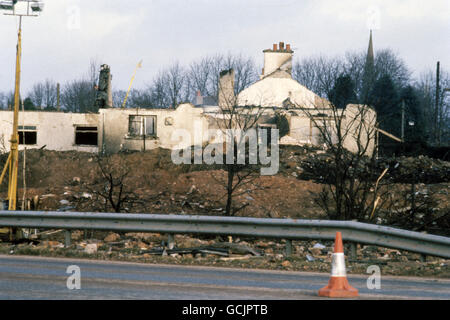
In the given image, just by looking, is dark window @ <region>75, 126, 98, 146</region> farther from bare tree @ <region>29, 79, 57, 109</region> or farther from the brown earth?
bare tree @ <region>29, 79, 57, 109</region>

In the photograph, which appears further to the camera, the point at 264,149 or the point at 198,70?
the point at 198,70

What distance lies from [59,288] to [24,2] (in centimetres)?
1227

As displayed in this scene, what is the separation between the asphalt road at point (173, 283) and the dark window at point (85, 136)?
35.9m

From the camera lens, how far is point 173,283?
8156mm

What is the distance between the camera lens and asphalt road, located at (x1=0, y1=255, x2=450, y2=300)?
7.17 metres

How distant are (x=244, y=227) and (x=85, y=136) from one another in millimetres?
35587

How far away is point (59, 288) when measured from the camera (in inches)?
293

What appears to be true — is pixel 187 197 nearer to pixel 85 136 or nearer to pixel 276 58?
pixel 85 136

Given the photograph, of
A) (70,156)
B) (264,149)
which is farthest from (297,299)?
(70,156)

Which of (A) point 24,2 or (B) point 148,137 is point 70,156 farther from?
(A) point 24,2
